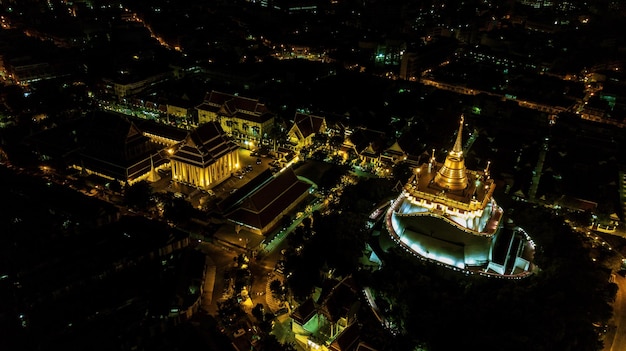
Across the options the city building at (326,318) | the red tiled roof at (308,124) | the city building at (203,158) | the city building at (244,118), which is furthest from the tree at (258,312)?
the city building at (244,118)

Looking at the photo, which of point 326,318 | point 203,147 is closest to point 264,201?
point 203,147

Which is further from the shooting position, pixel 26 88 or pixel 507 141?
pixel 26 88

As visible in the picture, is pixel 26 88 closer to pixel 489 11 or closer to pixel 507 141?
pixel 507 141

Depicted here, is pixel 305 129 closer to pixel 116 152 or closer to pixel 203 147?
pixel 203 147

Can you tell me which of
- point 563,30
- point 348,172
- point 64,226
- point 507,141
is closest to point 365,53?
point 507,141

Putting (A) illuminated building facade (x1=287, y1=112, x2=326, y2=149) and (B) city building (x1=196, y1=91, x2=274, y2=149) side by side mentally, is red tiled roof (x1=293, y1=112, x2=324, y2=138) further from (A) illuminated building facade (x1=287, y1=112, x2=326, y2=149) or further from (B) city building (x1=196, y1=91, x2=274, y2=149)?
(B) city building (x1=196, y1=91, x2=274, y2=149)

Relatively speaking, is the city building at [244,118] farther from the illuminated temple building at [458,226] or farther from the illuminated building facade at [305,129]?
the illuminated temple building at [458,226]
